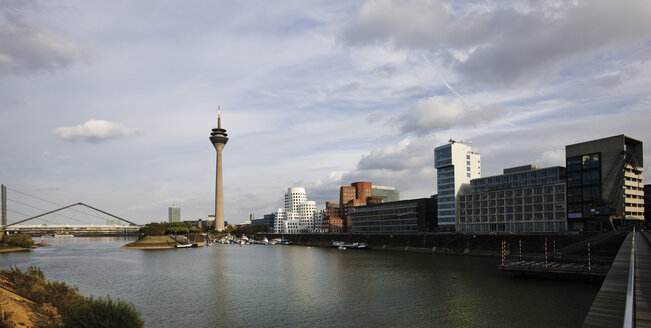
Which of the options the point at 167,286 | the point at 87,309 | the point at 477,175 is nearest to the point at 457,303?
the point at 87,309

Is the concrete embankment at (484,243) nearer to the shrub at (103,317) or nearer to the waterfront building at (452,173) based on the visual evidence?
the waterfront building at (452,173)

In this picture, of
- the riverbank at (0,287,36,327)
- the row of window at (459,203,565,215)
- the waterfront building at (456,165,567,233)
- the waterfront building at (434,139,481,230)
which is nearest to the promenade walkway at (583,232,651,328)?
the riverbank at (0,287,36,327)

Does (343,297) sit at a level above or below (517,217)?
below

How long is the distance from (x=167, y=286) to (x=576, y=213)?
120907 millimetres

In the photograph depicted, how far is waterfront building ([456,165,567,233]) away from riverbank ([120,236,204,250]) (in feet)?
426

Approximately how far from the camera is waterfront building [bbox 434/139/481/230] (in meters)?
170

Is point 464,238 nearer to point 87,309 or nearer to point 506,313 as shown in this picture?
point 506,313

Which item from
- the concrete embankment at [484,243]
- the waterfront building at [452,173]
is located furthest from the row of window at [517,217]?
the concrete embankment at [484,243]

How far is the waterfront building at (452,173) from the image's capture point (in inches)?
6683

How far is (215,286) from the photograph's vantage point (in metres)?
65.0

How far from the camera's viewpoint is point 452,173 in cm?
17125

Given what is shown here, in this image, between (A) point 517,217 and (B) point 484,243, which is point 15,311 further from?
(A) point 517,217

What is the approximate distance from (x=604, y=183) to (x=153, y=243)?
578 feet

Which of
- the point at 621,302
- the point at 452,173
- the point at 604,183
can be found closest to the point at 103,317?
Answer: the point at 621,302
